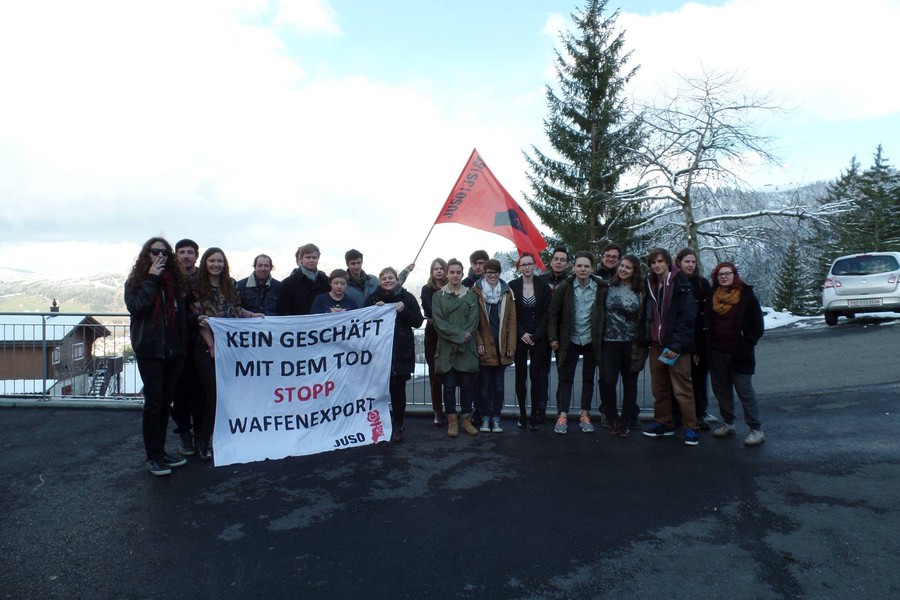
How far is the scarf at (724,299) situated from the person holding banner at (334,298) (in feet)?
13.3

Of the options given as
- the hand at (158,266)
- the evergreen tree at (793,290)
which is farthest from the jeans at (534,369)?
the evergreen tree at (793,290)

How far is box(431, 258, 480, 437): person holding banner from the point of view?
251 inches

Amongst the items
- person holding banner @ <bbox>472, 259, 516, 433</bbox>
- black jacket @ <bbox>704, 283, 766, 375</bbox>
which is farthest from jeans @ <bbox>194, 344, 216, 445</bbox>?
black jacket @ <bbox>704, 283, 766, 375</bbox>

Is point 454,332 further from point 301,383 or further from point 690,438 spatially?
point 690,438

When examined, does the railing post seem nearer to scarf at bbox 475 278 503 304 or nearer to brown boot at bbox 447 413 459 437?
brown boot at bbox 447 413 459 437

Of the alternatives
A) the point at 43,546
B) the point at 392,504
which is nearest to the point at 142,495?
the point at 43,546

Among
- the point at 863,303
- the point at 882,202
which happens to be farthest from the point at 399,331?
the point at 882,202

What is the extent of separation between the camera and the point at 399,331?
251 inches

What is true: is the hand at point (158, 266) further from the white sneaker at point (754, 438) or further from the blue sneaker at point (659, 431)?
the white sneaker at point (754, 438)

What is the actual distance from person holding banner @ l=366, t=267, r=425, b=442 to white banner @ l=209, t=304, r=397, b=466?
14 cm

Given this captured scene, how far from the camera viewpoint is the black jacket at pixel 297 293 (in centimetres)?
656

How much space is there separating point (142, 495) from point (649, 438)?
16.6 ft

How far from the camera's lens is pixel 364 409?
6074 millimetres

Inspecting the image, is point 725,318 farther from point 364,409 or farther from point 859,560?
point 364,409
